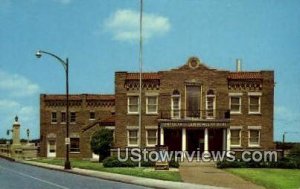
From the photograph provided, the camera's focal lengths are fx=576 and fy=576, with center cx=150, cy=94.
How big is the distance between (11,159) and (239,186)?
45.9 m

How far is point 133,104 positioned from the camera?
54719 millimetres

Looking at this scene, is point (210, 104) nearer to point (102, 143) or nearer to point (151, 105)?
point (151, 105)

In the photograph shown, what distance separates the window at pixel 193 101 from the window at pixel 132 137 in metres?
5.37

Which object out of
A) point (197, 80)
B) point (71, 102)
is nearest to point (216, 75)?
point (197, 80)

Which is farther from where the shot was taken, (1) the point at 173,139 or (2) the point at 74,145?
(2) the point at 74,145

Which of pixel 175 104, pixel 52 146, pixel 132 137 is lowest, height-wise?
pixel 52 146

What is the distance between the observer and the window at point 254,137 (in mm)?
53125

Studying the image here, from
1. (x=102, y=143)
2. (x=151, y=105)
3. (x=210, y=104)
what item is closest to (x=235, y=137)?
(x=210, y=104)

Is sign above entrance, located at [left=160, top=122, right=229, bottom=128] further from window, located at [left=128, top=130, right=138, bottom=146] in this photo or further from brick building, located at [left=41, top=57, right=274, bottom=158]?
window, located at [left=128, top=130, right=138, bottom=146]

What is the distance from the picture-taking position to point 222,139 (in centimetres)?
5403

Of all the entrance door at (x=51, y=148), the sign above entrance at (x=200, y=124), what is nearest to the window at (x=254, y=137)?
the sign above entrance at (x=200, y=124)

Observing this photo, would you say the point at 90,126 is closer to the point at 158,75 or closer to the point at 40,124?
the point at 40,124

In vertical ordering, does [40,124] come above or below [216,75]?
below

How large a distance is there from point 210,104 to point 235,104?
234 cm
